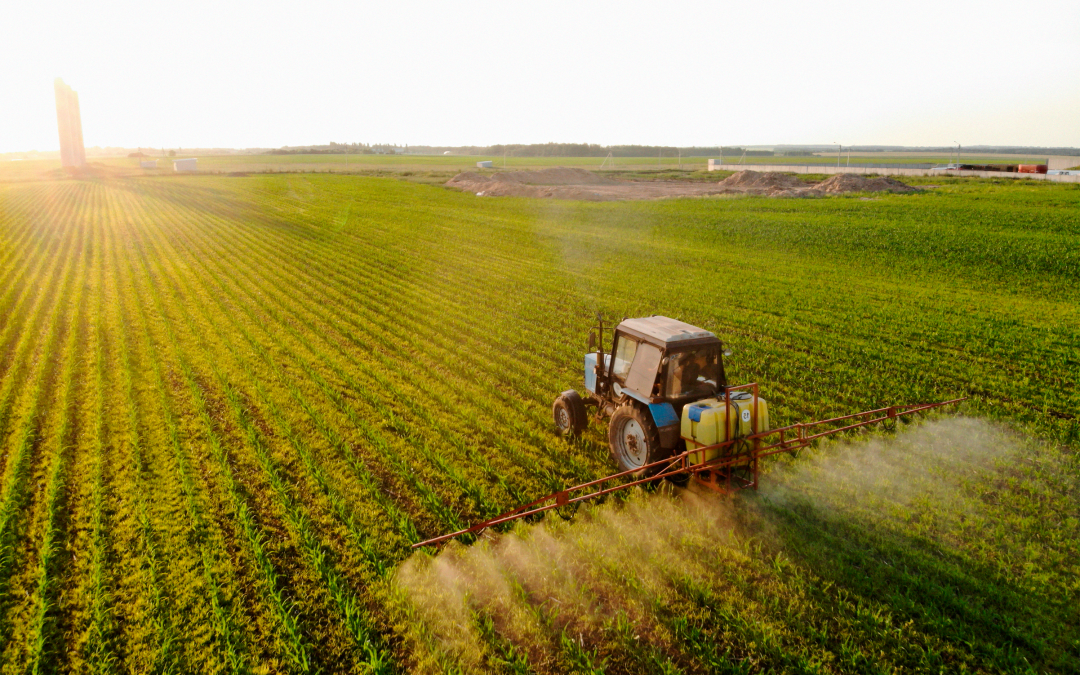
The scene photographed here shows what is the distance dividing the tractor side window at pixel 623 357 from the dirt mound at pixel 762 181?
2125 inches

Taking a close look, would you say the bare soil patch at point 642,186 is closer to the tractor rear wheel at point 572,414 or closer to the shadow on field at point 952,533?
Answer: the tractor rear wheel at point 572,414

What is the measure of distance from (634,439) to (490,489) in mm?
2056

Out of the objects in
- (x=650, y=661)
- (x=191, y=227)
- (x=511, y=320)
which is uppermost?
(x=191, y=227)

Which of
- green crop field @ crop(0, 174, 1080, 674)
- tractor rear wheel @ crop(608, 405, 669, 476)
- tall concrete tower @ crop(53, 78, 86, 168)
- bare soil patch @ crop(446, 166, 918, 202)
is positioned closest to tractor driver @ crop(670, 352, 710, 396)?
tractor rear wheel @ crop(608, 405, 669, 476)

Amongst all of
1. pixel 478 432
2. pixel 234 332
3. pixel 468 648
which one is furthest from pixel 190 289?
pixel 468 648

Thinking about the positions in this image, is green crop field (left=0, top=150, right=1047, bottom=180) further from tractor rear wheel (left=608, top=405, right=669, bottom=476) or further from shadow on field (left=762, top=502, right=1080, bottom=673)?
shadow on field (left=762, top=502, right=1080, bottom=673)

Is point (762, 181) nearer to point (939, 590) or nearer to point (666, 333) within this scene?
point (666, 333)

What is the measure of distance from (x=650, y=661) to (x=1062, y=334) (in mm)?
15883

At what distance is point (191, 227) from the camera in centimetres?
3475

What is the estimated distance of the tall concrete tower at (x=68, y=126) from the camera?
92.5 meters

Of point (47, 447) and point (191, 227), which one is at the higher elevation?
point (191, 227)

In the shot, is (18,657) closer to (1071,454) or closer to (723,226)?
(1071,454)

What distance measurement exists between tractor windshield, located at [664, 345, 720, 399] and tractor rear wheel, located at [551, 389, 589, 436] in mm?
1988

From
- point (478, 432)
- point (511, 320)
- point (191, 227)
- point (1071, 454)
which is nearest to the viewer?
point (1071, 454)
